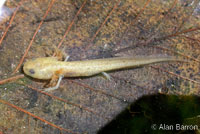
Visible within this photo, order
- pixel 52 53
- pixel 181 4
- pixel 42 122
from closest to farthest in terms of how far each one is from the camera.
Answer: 1. pixel 42 122
2. pixel 181 4
3. pixel 52 53

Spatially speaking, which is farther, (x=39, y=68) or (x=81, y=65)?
(x=39, y=68)

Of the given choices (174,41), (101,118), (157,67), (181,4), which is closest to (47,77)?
(101,118)

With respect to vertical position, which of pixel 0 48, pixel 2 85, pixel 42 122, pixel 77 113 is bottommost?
pixel 42 122

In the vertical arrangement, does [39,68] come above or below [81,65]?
below

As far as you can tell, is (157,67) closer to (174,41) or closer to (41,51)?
(174,41)
